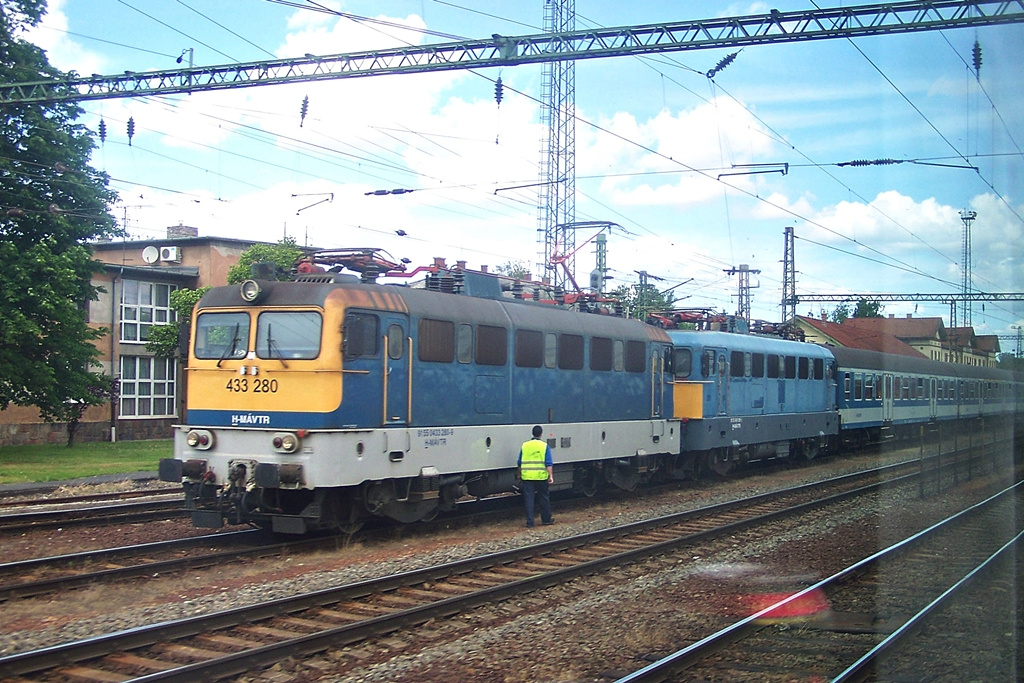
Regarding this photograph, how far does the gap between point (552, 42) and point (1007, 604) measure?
458 inches

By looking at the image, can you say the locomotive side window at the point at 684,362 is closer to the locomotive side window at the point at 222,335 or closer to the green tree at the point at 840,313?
the locomotive side window at the point at 222,335

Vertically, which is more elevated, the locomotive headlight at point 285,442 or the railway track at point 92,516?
the locomotive headlight at point 285,442

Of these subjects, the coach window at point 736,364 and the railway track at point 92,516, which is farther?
the coach window at point 736,364

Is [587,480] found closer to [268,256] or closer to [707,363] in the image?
[707,363]

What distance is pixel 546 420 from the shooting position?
1645 centimetres

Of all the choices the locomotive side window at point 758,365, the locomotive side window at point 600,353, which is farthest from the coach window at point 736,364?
the locomotive side window at point 600,353

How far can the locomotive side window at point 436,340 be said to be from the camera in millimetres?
13797

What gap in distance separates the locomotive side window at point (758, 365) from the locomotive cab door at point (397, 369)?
13.5 meters

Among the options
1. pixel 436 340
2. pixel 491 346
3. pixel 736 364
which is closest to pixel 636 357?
pixel 491 346

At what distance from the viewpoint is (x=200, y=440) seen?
1279 cm

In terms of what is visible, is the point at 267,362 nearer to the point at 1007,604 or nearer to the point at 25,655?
the point at 25,655

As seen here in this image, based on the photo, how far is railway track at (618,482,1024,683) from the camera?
26.4ft

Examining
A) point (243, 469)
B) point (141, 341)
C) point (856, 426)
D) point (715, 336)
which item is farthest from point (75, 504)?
point (856, 426)

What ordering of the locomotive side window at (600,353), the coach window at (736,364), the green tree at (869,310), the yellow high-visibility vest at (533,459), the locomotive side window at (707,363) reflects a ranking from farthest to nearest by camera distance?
the green tree at (869,310) → the coach window at (736,364) → the locomotive side window at (707,363) → the locomotive side window at (600,353) → the yellow high-visibility vest at (533,459)
